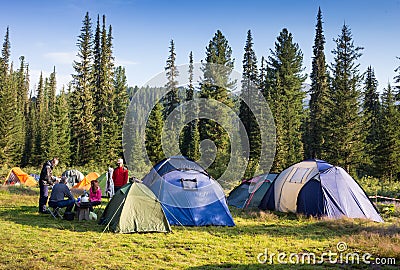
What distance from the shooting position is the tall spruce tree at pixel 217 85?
29047 millimetres

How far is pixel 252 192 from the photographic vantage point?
13.7 m

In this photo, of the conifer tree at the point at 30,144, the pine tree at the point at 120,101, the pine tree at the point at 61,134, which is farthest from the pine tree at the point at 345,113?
the conifer tree at the point at 30,144

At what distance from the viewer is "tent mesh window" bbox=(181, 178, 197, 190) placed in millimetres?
10039

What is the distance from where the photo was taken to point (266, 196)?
13000 mm

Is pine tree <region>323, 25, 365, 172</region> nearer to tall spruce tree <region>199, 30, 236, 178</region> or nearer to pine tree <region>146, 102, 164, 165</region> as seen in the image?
tall spruce tree <region>199, 30, 236, 178</region>

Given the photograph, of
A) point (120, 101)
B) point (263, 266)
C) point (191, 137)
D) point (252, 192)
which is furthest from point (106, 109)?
point (263, 266)

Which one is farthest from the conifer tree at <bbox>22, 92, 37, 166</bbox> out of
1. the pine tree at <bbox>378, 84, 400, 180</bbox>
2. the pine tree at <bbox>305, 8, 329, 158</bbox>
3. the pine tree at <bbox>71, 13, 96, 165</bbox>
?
the pine tree at <bbox>378, 84, 400, 180</bbox>

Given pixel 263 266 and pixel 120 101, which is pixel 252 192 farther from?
pixel 120 101

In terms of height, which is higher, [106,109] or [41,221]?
[106,109]

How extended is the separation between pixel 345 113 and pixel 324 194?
62.7 ft

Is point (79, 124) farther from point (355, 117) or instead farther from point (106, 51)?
point (355, 117)

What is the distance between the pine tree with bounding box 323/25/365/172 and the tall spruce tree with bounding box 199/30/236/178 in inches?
320

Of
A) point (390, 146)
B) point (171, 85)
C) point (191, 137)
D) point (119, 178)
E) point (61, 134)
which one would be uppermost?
point (171, 85)

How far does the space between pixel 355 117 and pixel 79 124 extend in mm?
24554
